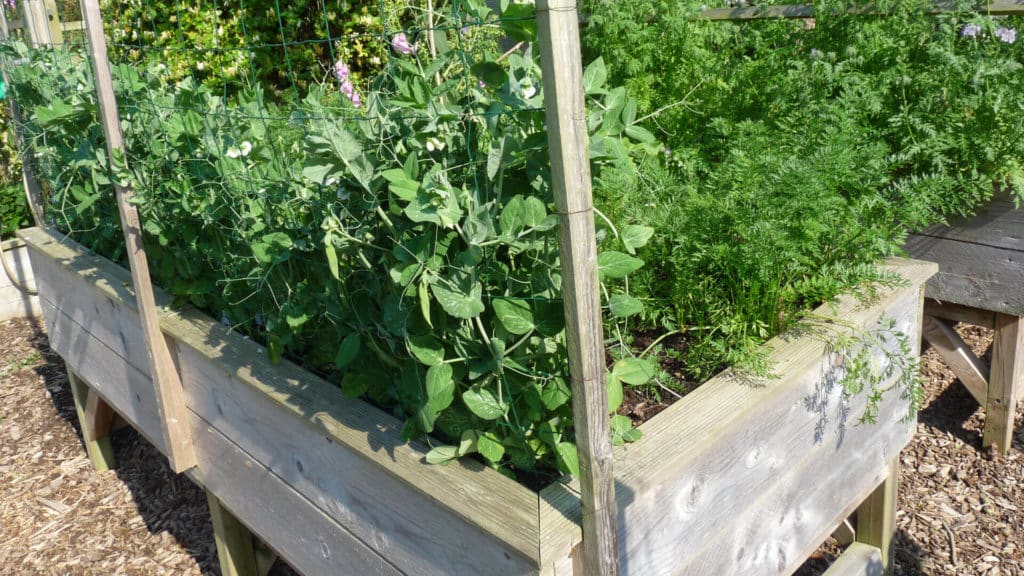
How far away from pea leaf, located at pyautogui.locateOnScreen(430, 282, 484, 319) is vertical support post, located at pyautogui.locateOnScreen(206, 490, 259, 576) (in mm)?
1499

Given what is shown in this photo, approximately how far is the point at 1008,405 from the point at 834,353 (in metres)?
1.54

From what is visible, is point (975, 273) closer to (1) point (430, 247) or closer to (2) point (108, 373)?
(1) point (430, 247)

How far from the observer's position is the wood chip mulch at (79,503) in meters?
2.92

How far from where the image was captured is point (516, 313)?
1278mm

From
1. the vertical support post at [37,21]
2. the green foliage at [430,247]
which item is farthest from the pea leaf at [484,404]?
the vertical support post at [37,21]

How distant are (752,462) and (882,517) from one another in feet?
2.98

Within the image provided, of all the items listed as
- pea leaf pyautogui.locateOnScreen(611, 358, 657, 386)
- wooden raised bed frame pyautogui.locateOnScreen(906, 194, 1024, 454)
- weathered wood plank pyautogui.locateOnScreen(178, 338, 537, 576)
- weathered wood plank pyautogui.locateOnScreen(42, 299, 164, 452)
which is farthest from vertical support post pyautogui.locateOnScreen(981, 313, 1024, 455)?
weathered wood plank pyautogui.locateOnScreen(42, 299, 164, 452)

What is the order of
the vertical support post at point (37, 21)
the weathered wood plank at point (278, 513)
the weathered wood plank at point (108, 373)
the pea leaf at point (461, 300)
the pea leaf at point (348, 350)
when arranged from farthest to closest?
the vertical support post at point (37, 21) → the weathered wood plank at point (108, 373) → the weathered wood plank at point (278, 513) → the pea leaf at point (348, 350) → the pea leaf at point (461, 300)

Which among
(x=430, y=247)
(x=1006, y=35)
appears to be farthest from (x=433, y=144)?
(x=1006, y=35)

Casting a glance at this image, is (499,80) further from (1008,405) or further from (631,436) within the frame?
(1008,405)

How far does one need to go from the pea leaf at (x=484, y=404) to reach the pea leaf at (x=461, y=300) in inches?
5.7

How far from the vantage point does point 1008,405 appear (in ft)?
9.43

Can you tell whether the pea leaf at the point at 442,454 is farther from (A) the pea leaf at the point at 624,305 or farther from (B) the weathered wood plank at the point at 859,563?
(B) the weathered wood plank at the point at 859,563

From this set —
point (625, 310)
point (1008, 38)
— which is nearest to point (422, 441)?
point (625, 310)
